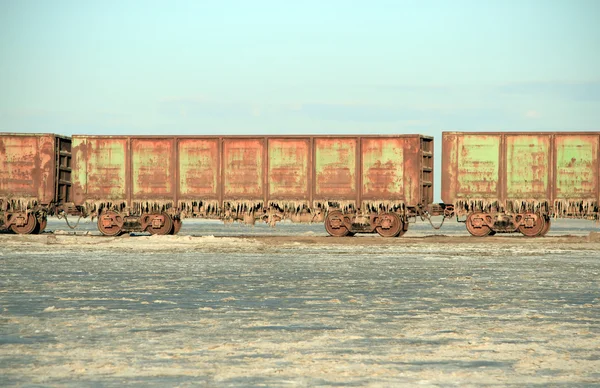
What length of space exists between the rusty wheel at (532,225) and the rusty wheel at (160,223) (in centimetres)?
1132

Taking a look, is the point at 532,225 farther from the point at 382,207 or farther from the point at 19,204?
the point at 19,204

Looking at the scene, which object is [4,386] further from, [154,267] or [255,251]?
[255,251]

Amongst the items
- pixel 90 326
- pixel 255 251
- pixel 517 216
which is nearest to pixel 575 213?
pixel 517 216

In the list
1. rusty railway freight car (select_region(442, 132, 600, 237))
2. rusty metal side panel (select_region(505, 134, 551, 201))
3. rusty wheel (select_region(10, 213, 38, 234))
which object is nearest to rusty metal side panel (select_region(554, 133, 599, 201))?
rusty railway freight car (select_region(442, 132, 600, 237))

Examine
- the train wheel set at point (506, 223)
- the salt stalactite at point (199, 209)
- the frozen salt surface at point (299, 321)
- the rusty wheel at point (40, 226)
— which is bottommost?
the frozen salt surface at point (299, 321)

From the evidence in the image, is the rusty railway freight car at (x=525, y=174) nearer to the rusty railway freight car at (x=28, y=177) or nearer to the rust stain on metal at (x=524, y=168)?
the rust stain on metal at (x=524, y=168)

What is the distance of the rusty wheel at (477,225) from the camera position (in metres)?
25.2

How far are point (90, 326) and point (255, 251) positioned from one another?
1244 centimetres

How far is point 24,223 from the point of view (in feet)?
86.3

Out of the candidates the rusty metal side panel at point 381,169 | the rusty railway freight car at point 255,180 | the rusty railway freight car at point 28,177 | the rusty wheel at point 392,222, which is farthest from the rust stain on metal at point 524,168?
the rusty railway freight car at point 28,177

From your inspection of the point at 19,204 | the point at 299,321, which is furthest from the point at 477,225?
the point at 299,321

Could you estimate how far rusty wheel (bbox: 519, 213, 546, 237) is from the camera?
982 inches

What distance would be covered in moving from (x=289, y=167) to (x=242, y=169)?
151 cm

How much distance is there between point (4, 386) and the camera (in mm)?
6406
